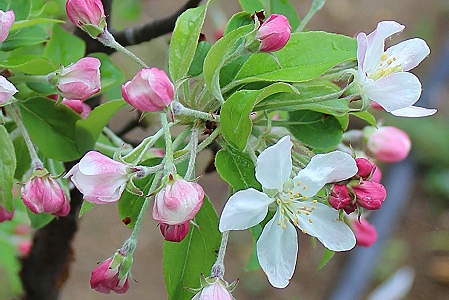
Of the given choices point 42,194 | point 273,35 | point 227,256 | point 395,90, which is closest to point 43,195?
point 42,194

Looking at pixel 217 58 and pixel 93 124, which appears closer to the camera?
pixel 217 58

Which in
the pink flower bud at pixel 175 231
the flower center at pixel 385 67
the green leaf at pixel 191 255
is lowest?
the green leaf at pixel 191 255

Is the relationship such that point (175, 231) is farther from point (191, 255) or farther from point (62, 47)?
point (62, 47)

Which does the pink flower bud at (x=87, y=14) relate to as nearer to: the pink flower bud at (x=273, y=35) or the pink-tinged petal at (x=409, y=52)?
the pink flower bud at (x=273, y=35)

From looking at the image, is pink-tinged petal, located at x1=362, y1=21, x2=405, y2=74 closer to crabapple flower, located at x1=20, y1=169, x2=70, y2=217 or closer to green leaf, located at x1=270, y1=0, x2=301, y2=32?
green leaf, located at x1=270, y1=0, x2=301, y2=32

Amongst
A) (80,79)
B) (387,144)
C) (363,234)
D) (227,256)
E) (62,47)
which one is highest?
(80,79)

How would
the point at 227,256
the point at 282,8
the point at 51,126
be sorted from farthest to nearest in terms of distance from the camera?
the point at 227,256 → the point at 282,8 → the point at 51,126

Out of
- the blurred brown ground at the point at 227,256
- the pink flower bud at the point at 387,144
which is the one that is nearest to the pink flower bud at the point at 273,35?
the pink flower bud at the point at 387,144

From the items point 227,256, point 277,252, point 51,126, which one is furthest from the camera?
point 227,256
